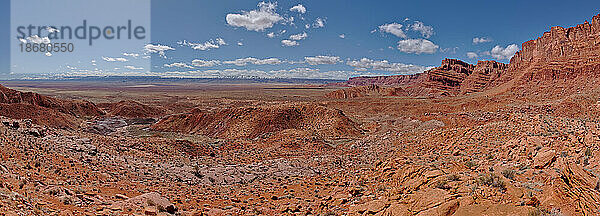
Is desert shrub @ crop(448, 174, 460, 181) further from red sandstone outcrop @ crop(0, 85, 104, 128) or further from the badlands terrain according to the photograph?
red sandstone outcrop @ crop(0, 85, 104, 128)

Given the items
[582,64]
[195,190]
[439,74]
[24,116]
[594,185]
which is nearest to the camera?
[594,185]

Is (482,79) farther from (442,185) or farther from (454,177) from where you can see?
(442,185)

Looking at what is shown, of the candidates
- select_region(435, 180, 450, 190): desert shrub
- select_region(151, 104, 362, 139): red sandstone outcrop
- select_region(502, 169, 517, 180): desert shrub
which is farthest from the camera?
select_region(151, 104, 362, 139): red sandstone outcrop

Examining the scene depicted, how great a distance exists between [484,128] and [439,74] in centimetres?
13166

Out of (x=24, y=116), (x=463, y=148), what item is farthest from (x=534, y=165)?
(x=24, y=116)

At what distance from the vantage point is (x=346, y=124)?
3625 cm

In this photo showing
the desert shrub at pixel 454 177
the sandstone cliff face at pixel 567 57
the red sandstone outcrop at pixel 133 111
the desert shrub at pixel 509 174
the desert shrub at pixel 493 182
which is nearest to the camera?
the desert shrub at pixel 493 182

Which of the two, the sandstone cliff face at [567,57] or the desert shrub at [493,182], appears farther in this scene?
the sandstone cliff face at [567,57]

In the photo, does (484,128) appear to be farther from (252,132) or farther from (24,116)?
(24,116)

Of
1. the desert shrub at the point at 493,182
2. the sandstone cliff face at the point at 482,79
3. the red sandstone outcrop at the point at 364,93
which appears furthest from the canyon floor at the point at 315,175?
the red sandstone outcrop at the point at 364,93

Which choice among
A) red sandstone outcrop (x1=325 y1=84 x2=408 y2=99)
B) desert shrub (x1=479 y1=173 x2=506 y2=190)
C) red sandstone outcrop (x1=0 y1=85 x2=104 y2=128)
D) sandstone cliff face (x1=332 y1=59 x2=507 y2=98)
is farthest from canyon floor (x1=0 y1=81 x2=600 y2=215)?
red sandstone outcrop (x1=325 y1=84 x2=408 y2=99)

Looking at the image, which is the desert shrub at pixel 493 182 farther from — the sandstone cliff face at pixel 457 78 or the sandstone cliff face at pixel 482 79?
the sandstone cliff face at pixel 457 78

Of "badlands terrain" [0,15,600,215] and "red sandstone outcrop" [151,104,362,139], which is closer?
"badlands terrain" [0,15,600,215]

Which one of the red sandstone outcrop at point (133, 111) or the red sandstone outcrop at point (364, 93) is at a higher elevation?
the red sandstone outcrop at point (364, 93)
